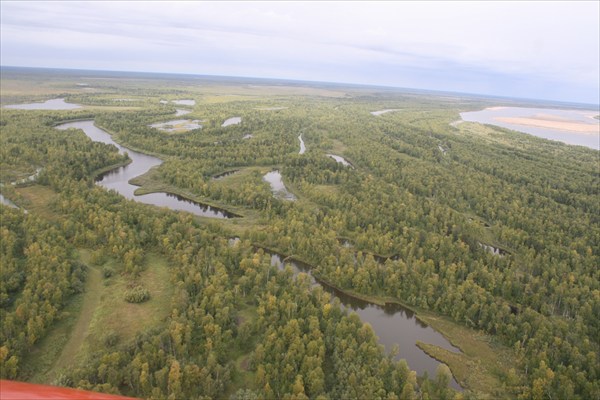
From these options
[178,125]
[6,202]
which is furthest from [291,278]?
[178,125]

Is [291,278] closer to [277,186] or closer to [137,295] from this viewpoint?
[137,295]

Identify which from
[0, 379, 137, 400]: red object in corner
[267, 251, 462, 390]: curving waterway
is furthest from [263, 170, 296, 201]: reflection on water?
[0, 379, 137, 400]: red object in corner

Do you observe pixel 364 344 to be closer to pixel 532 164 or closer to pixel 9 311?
pixel 9 311

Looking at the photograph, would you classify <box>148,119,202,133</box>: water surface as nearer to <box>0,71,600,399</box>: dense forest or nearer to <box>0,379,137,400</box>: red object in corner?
<box>0,71,600,399</box>: dense forest

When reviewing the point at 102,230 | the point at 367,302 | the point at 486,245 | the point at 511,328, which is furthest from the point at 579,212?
the point at 102,230

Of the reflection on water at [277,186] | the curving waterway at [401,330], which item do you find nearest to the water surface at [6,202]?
the reflection on water at [277,186]

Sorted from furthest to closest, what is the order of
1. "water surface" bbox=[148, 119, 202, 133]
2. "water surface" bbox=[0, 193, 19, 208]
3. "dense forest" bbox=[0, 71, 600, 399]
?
"water surface" bbox=[148, 119, 202, 133] < "water surface" bbox=[0, 193, 19, 208] < "dense forest" bbox=[0, 71, 600, 399]

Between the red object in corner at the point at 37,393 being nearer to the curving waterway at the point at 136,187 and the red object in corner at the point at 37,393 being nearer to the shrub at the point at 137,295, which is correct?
the shrub at the point at 137,295
